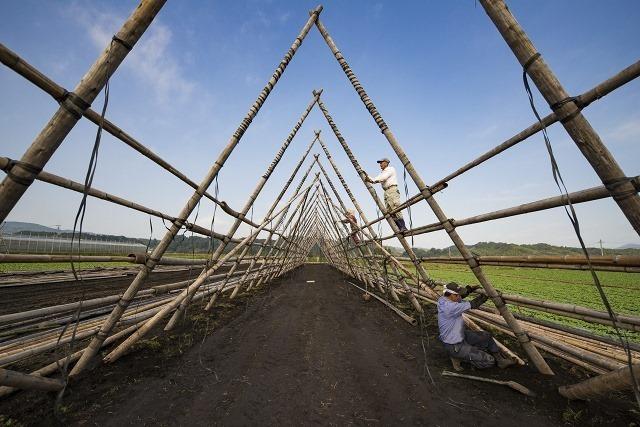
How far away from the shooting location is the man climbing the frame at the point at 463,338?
3.84 meters

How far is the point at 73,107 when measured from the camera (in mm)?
2053

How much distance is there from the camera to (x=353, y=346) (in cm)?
475

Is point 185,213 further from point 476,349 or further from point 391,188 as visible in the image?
point 476,349

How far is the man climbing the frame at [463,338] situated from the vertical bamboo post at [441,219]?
0.34 meters

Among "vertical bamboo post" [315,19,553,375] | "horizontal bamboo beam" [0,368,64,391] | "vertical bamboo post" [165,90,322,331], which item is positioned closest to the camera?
"horizontal bamboo beam" [0,368,64,391]

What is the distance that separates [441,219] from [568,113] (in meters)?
2.11

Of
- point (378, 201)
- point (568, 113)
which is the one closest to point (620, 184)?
point (568, 113)

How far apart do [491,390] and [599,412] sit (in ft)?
3.05

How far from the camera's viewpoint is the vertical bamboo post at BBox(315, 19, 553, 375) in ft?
11.5

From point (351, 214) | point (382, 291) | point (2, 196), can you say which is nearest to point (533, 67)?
point (2, 196)

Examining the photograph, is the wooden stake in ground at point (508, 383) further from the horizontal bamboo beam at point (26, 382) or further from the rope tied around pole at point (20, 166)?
the rope tied around pole at point (20, 166)

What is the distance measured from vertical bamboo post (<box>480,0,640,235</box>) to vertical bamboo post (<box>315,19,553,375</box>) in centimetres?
181

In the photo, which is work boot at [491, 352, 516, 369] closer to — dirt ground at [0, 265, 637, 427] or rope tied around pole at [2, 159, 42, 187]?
dirt ground at [0, 265, 637, 427]

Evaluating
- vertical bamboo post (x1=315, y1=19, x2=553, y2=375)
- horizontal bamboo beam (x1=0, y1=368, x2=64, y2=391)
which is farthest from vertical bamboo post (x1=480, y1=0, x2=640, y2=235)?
horizontal bamboo beam (x1=0, y1=368, x2=64, y2=391)
